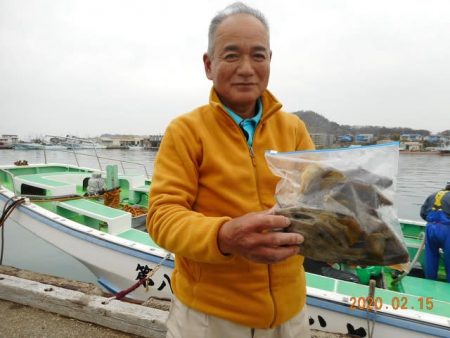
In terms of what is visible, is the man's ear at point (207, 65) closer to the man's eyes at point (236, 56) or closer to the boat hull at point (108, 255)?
the man's eyes at point (236, 56)

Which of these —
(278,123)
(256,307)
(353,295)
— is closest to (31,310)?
(256,307)

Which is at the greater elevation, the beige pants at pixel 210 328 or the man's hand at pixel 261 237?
the man's hand at pixel 261 237

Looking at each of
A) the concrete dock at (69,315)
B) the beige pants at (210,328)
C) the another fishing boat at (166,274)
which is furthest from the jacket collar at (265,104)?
the another fishing boat at (166,274)

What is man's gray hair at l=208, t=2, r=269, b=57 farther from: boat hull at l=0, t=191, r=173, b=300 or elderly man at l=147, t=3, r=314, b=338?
boat hull at l=0, t=191, r=173, b=300

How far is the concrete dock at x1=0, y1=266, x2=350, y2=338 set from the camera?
2.67 meters

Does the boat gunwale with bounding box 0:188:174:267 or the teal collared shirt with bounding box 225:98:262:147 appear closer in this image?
the teal collared shirt with bounding box 225:98:262:147

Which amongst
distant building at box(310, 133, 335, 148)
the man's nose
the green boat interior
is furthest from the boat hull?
the man's nose

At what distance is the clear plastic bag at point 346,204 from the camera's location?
0.97 m

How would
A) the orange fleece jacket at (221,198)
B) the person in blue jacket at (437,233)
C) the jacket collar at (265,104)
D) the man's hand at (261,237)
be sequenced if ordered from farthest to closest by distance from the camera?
the person in blue jacket at (437,233), the jacket collar at (265,104), the orange fleece jacket at (221,198), the man's hand at (261,237)

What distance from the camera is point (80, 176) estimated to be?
29.7ft

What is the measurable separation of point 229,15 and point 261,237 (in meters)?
0.93

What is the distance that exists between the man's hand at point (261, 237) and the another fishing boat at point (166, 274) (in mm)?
2415

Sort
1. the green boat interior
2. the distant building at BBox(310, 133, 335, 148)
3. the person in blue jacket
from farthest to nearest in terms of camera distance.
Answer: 1. the person in blue jacket
2. the green boat interior
3. the distant building at BBox(310, 133, 335, 148)

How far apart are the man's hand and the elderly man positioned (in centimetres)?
28
